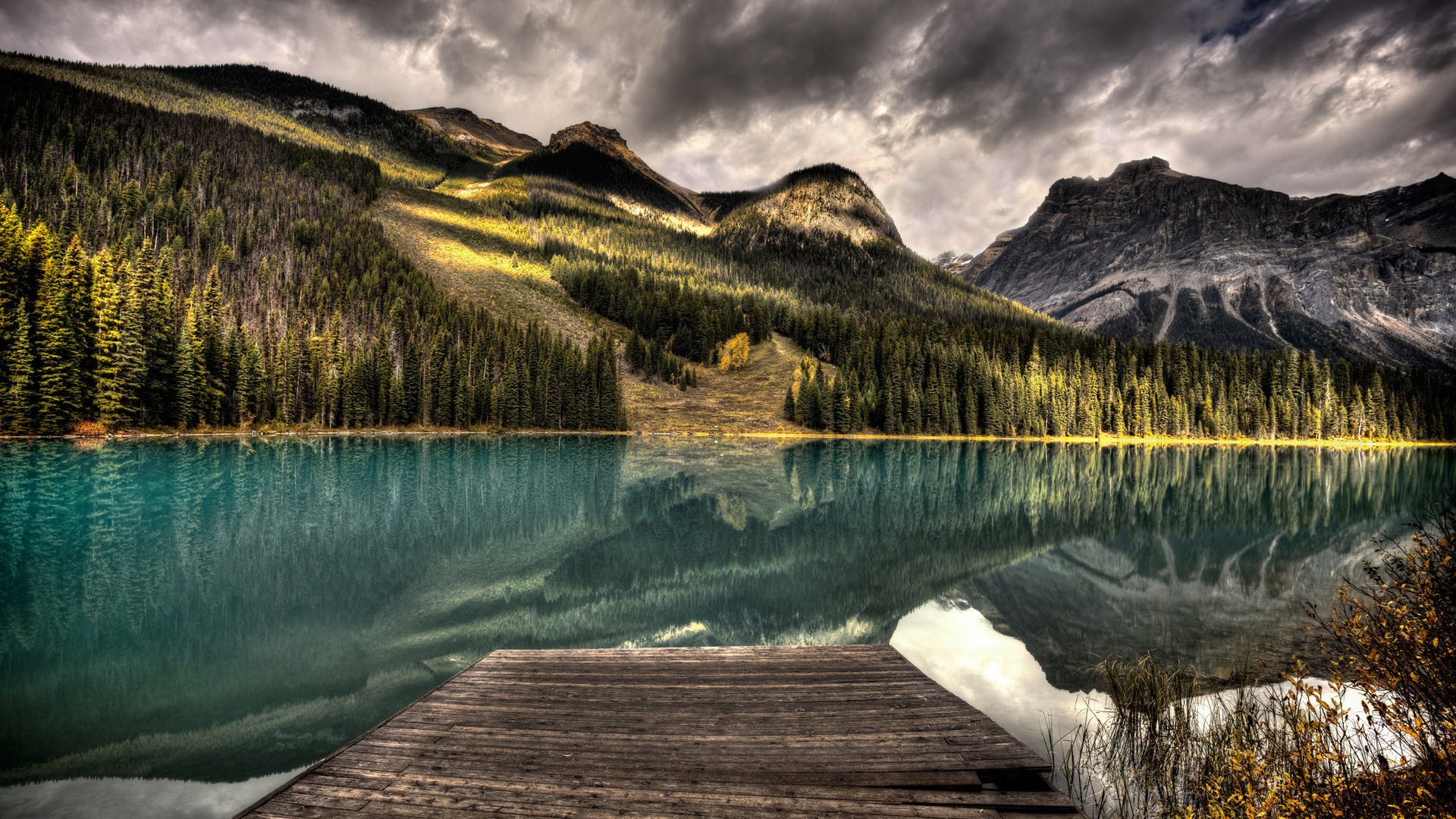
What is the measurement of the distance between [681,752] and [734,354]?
12073cm

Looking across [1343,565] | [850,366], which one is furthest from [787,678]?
[850,366]

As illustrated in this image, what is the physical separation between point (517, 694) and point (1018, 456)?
76217 mm

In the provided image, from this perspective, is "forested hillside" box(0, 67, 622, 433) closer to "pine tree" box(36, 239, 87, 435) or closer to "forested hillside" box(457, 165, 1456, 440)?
"pine tree" box(36, 239, 87, 435)

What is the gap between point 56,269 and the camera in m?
61.8

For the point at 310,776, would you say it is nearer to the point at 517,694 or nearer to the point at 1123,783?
the point at 517,694

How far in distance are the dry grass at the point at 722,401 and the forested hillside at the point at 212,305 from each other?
9169 mm

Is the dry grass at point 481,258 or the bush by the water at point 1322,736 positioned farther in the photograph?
the dry grass at point 481,258

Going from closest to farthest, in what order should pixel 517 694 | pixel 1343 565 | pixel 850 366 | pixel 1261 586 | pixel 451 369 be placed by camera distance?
pixel 517 694 < pixel 1261 586 < pixel 1343 565 < pixel 451 369 < pixel 850 366

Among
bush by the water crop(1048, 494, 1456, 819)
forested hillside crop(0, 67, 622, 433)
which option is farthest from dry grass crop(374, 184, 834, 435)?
bush by the water crop(1048, 494, 1456, 819)

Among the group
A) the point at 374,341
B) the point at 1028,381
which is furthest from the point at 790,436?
the point at 374,341

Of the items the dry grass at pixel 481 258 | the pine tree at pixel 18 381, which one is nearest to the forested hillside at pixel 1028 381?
the dry grass at pixel 481 258

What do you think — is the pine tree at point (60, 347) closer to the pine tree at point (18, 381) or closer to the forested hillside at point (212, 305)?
the forested hillside at point (212, 305)

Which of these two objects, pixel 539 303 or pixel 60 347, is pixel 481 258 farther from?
pixel 60 347

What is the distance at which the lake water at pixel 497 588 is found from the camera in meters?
9.63
